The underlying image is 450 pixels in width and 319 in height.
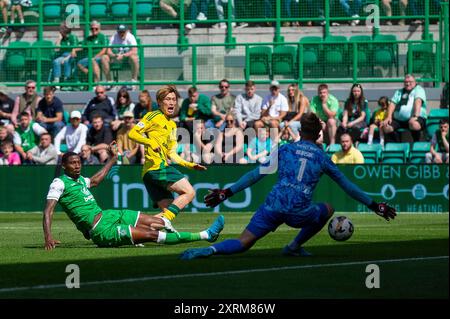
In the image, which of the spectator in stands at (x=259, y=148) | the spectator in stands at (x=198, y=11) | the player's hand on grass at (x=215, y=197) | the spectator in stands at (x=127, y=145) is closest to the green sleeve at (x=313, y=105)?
the spectator in stands at (x=259, y=148)

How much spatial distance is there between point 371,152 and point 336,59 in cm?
328

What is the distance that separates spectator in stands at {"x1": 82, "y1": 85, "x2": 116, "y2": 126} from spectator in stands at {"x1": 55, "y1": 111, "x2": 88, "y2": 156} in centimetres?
52

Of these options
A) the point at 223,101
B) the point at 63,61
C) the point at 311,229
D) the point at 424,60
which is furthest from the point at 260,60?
the point at 311,229

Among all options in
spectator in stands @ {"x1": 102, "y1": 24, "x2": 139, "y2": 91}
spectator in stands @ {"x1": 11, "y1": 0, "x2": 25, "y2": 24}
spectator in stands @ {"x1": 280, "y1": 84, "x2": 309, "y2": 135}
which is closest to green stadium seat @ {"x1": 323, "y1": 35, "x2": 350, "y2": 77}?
spectator in stands @ {"x1": 280, "y1": 84, "x2": 309, "y2": 135}

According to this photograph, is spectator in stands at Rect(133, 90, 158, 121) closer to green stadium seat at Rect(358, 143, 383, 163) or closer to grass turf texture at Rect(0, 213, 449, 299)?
green stadium seat at Rect(358, 143, 383, 163)

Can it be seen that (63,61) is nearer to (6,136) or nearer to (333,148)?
(6,136)

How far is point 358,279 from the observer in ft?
34.3

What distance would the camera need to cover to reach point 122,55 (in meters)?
28.6

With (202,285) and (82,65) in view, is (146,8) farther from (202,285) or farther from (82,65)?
(202,285)

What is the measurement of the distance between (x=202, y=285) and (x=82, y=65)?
769 inches

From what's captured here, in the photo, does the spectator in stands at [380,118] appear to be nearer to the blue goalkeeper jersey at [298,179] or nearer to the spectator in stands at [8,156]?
the spectator in stands at [8,156]

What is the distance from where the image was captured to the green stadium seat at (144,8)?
3128 cm

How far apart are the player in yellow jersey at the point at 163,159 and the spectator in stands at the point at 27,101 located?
11.7 meters
